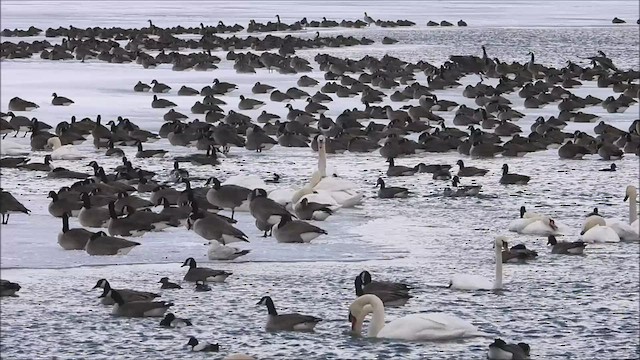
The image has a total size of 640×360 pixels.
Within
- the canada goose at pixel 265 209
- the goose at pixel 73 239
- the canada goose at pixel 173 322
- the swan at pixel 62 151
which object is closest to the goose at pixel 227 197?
the canada goose at pixel 265 209

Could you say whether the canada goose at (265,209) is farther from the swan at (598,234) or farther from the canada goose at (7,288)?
the canada goose at (7,288)

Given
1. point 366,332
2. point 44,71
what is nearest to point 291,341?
point 366,332

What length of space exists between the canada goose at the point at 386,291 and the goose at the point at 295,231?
2.25 m

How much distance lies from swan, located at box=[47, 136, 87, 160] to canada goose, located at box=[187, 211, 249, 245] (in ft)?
19.5

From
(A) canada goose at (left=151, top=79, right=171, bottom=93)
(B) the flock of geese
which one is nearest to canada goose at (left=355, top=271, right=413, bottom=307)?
(B) the flock of geese

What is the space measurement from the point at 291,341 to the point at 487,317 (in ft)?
Result: 4.85

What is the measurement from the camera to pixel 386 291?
9383 millimetres

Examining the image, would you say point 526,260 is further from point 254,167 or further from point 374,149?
point 374,149

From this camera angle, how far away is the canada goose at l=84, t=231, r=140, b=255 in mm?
11070

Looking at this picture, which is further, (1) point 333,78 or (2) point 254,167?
(1) point 333,78

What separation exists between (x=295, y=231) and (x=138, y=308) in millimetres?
3047

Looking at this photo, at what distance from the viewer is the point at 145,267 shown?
424 inches

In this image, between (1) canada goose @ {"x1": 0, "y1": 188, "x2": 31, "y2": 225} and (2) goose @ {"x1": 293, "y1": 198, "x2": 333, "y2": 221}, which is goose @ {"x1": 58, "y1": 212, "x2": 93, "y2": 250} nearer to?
(1) canada goose @ {"x1": 0, "y1": 188, "x2": 31, "y2": 225}

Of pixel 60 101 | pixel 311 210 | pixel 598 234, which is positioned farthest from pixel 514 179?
pixel 60 101
